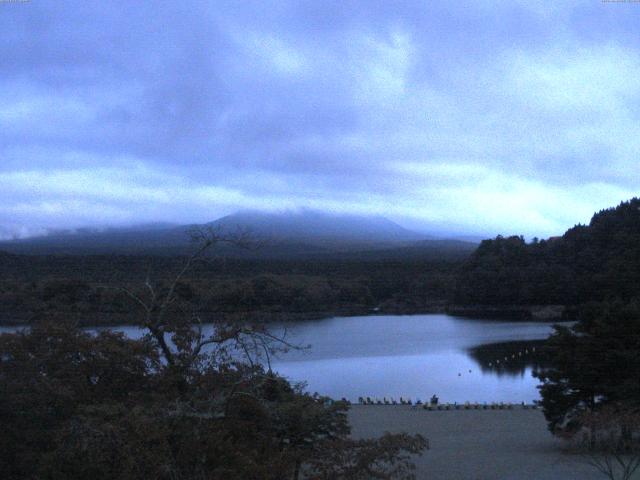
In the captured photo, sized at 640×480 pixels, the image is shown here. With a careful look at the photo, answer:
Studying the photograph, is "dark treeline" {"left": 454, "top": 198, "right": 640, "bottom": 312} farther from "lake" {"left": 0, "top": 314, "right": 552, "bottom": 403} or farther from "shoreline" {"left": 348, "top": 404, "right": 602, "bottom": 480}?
"shoreline" {"left": 348, "top": 404, "right": 602, "bottom": 480}

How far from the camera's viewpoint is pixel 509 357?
2817cm

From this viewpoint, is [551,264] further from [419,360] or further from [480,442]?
[480,442]

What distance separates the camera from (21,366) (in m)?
6.25

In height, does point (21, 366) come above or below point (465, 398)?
above

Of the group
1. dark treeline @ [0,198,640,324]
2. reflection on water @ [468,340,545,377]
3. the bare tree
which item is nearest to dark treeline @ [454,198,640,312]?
dark treeline @ [0,198,640,324]

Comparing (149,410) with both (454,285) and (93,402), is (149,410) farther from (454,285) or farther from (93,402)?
(454,285)

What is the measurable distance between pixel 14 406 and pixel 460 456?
7.81 metres

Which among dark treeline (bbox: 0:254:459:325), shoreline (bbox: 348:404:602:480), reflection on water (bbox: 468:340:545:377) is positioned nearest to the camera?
shoreline (bbox: 348:404:602:480)

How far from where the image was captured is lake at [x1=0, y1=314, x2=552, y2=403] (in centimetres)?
2167

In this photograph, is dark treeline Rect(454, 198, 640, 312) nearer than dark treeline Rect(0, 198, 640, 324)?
No

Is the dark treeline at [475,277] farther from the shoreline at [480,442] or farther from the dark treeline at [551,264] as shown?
the shoreline at [480,442]

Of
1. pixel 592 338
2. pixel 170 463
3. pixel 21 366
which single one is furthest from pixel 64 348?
pixel 592 338

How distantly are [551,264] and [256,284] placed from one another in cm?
2141

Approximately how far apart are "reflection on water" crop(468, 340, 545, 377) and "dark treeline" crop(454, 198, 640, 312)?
14.3m
